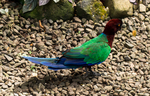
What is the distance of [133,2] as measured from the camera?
439 cm

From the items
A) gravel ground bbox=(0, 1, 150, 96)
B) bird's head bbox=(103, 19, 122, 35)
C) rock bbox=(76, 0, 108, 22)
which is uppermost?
rock bbox=(76, 0, 108, 22)

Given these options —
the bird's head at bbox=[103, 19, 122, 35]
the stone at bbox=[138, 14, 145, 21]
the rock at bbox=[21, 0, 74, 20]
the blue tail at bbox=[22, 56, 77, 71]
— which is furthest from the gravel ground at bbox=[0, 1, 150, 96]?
the bird's head at bbox=[103, 19, 122, 35]

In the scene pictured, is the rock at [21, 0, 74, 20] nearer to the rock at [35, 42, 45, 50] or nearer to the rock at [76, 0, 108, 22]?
the rock at [76, 0, 108, 22]

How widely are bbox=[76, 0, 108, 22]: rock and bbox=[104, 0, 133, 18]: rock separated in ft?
0.48

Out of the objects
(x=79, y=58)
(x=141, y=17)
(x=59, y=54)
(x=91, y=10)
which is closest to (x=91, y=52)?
(x=79, y=58)

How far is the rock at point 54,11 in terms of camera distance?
4.10 metres

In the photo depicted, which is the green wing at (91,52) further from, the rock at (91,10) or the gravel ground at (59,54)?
the rock at (91,10)

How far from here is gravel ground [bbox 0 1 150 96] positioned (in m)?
3.13

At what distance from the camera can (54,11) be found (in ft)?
13.6

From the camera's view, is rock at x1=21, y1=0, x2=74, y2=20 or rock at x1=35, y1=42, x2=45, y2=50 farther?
rock at x1=21, y1=0, x2=74, y2=20

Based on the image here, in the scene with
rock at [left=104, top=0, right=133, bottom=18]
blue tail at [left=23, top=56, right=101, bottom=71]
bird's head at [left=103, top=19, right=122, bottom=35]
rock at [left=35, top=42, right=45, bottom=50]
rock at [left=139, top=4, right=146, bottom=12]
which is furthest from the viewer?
rock at [left=139, top=4, right=146, bottom=12]

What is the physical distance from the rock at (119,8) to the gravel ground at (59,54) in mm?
152

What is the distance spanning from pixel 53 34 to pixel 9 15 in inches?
39.2

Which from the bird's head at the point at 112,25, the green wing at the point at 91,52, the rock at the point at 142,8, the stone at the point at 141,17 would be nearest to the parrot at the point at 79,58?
the green wing at the point at 91,52
